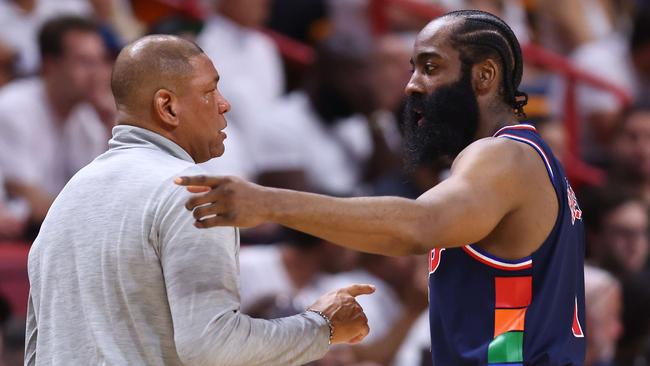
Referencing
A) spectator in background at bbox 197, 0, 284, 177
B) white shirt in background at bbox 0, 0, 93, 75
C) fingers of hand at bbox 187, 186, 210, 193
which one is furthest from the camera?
spectator in background at bbox 197, 0, 284, 177

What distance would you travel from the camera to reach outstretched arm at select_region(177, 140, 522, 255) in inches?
108

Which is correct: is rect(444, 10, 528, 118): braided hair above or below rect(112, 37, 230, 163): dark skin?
above

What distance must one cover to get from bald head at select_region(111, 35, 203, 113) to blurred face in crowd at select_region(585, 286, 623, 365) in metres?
3.93

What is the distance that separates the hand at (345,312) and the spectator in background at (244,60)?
3808mm

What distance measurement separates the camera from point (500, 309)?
3.31 m

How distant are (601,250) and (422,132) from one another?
4.33 m

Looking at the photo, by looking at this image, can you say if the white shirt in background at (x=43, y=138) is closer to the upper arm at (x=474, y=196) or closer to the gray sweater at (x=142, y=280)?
the gray sweater at (x=142, y=280)

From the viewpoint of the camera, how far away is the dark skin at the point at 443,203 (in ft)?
9.12

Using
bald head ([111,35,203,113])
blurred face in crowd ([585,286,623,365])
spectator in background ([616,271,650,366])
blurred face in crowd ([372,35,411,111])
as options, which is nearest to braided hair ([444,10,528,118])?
bald head ([111,35,203,113])

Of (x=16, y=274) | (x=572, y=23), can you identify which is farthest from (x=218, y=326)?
(x=572, y=23)

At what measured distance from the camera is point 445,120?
11.3 ft

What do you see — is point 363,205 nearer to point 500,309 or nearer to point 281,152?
point 500,309

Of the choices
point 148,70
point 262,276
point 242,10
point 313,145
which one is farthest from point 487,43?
point 242,10

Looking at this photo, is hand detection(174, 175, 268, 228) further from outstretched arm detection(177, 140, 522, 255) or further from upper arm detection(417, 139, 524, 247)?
upper arm detection(417, 139, 524, 247)
